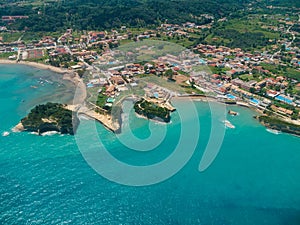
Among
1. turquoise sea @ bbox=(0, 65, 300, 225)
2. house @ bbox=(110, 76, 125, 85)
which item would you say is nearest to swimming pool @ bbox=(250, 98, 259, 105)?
turquoise sea @ bbox=(0, 65, 300, 225)

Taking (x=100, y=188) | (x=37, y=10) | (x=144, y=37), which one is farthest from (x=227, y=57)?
(x=37, y=10)

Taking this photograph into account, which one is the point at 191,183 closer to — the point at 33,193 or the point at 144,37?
the point at 33,193

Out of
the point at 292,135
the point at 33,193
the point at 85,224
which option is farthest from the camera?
the point at 292,135

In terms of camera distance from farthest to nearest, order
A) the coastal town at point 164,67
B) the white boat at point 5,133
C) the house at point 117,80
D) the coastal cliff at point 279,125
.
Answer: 1. the house at point 117,80
2. the coastal town at point 164,67
3. the coastal cliff at point 279,125
4. the white boat at point 5,133

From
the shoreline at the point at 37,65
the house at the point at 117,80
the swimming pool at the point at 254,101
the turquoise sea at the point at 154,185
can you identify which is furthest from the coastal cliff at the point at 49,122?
the swimming pool at the point at 254,101

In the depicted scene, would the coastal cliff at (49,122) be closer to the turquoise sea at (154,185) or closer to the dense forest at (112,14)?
the turquoise sea at (154,185)

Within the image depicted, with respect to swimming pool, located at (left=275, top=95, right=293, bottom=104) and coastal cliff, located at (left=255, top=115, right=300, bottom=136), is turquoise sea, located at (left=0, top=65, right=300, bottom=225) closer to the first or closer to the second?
coastal cliff, located at (left=255, top=115, right=300, bottom=136)

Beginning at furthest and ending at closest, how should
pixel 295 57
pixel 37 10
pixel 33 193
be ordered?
pixel 37 10, pixel 295 57, pixel 33 193
